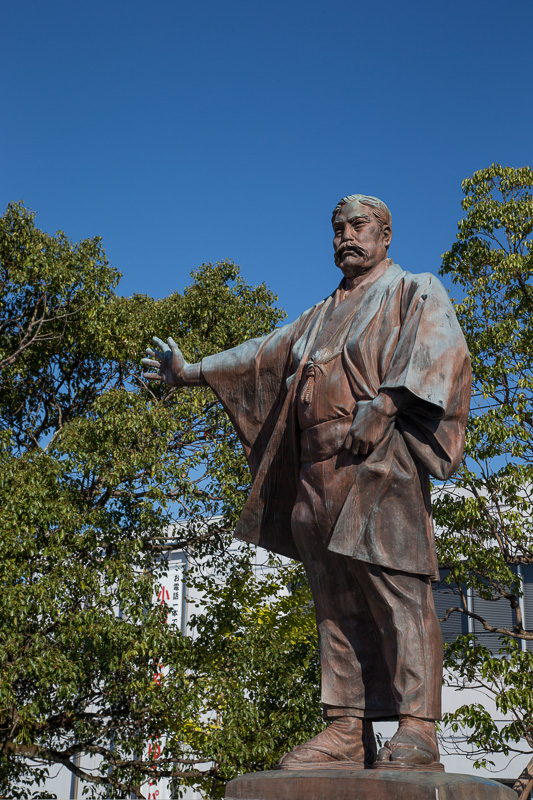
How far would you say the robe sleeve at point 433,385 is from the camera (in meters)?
3.18

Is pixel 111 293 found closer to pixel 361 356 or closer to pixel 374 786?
pixel 361 356

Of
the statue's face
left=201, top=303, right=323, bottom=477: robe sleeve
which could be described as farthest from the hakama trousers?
the statue's face

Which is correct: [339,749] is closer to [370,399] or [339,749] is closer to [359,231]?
[370,399]

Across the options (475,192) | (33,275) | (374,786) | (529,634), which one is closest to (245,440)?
(374,786)

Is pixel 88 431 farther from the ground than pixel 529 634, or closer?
farther from the ground

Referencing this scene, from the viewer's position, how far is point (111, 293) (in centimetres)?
1275

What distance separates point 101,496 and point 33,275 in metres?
3.06

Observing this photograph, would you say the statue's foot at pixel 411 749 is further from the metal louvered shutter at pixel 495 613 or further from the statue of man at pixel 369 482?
the metal louvered shutter at pixel 495 613

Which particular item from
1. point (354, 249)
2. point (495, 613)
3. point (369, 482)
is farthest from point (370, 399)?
point (495, 613)

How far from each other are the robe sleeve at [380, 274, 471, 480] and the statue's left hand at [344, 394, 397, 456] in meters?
0.07

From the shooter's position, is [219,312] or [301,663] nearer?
[301,663]

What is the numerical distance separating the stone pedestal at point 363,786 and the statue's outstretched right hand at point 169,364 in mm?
1738

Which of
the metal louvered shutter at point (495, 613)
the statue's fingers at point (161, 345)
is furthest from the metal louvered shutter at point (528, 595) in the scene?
the statue's fingers at point (161, 345)

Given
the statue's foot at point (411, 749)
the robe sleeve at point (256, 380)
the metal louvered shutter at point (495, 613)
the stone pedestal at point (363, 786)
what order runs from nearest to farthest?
the stone pedestal at point (363, 786) < the statue's foot at point (411, 749) < the robe sleeve at point (256, 380) < the metal louvered shutter at point (495, 613)
